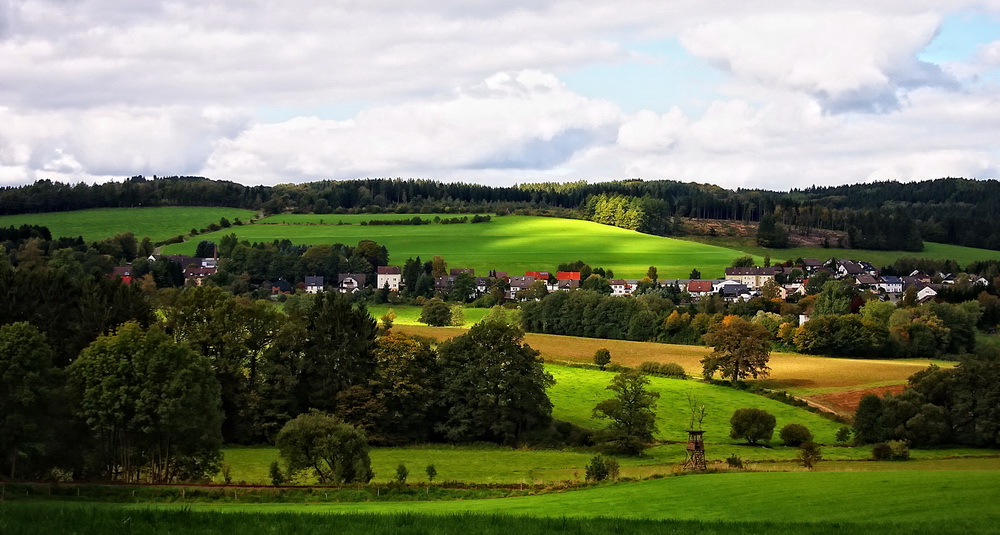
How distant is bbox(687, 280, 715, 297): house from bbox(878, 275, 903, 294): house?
3233cm

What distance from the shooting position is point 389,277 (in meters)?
154

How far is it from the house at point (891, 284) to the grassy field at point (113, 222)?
120 meters

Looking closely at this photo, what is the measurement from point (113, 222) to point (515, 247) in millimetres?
78676

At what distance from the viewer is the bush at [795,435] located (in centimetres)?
5641

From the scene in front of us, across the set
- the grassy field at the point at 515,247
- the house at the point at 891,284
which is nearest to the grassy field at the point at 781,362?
the grassy field at the point at 515,247

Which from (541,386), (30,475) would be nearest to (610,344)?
(541,386)

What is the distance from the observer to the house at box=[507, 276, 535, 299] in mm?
148875

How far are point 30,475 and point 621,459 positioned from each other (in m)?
29.7

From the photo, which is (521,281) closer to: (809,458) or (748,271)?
(748,271)

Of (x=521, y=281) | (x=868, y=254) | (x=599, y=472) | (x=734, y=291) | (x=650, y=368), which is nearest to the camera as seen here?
(x=599, y=472)

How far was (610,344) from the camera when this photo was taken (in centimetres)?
10281

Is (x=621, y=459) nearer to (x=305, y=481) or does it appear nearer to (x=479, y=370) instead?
(x=479, y=370)

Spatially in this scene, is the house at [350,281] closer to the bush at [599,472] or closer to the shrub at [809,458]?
the shrub at [809,458]

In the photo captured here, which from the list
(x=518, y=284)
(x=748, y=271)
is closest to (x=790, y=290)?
(x=748, y=271)
